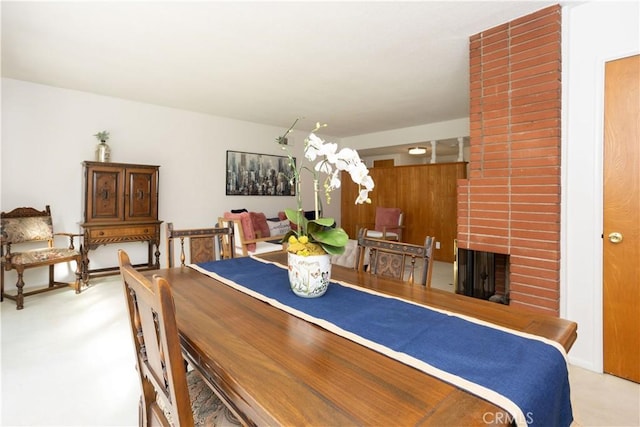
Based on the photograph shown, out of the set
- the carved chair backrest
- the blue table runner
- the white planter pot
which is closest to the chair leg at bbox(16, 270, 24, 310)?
the carved chair backrest

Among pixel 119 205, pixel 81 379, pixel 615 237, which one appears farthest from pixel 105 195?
pixel 615 237

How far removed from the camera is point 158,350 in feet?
2.68

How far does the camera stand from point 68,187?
3.98 meters

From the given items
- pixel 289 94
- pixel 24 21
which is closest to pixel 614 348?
pixel 289 94

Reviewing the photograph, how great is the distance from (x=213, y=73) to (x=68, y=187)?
247 centimetres

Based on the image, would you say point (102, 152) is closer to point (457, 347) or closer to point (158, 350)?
point (158, 350)

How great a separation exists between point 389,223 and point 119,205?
443cm

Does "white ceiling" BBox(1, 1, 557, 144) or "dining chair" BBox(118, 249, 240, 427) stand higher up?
"white ceiling" BBox(1, 1, 557, 144)

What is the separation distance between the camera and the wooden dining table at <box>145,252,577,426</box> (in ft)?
2.00

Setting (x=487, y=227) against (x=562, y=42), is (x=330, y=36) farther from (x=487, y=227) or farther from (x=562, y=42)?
(x=487, y=227)

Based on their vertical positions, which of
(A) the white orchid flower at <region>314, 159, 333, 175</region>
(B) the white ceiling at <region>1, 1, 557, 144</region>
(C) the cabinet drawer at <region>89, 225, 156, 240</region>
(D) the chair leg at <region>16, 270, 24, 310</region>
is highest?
(B) the white ceiling at <region>1, 1, 557, 144</region>

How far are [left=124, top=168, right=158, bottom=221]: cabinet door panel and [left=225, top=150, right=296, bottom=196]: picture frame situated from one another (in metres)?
1.33

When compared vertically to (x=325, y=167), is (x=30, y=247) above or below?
below

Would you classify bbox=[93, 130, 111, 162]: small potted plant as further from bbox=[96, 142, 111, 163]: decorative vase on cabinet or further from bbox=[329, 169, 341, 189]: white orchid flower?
bbox=[329, 169, 341, 189]: white orchid flower
